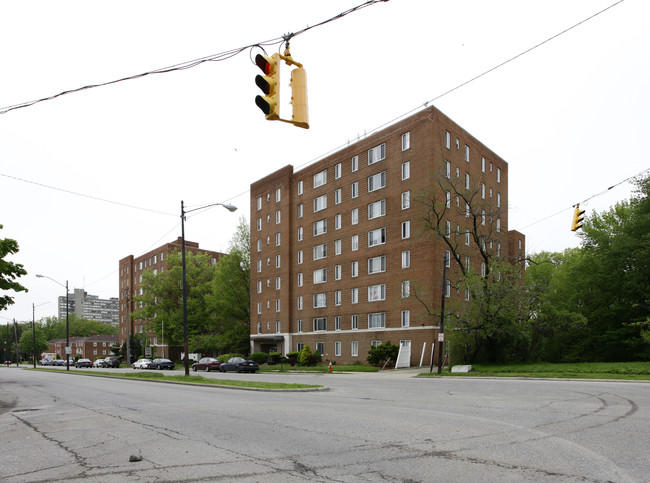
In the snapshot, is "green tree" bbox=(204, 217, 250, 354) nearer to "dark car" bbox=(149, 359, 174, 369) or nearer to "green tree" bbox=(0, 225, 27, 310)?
"dark car" bbox=(149, 359, 174, 369)

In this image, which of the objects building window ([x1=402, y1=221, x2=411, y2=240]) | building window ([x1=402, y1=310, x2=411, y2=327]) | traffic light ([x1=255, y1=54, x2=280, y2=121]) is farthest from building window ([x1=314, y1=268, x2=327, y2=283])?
Result: traffic light ([x1=255, y1=54, x2=280, y2=121])

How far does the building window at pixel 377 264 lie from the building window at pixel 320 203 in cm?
941

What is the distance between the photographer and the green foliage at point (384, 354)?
138 feet

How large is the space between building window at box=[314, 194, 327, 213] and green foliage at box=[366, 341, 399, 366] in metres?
18.0

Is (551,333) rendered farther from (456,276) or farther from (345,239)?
(345,239)

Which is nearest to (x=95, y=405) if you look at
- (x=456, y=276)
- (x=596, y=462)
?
→ (x=596, y=462)

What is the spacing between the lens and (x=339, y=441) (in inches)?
340

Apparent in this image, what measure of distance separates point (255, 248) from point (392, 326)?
25.0 m

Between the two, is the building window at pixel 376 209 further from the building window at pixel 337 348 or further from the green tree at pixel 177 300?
the green tree at pixel 177 300

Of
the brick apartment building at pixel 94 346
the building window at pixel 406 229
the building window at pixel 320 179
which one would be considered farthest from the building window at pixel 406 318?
the brick apartment building at pixel 94 346

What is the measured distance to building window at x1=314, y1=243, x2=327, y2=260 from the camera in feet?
177

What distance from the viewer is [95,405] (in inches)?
631

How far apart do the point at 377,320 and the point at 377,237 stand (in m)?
7.66

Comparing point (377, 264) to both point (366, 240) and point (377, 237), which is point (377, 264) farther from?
point (366, 240)
